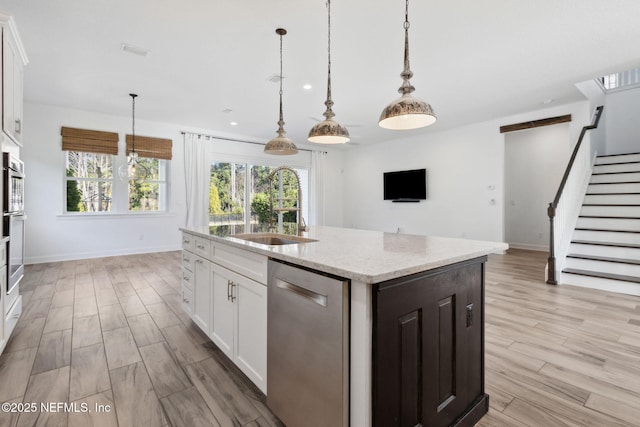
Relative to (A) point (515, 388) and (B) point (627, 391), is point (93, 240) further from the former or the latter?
(B) point (627, 391)

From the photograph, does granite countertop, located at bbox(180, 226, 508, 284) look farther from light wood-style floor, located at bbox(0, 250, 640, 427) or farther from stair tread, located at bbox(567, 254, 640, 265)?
stair tread, located at bbox(567, 254, 640, 265)

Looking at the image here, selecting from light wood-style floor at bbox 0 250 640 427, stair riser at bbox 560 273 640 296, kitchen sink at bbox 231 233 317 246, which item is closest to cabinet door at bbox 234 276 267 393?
light wood-style floor at bbox 0 250 640 427

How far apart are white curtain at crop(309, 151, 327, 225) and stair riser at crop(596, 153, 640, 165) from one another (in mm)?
6136

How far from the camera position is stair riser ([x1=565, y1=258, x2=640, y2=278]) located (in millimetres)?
3645

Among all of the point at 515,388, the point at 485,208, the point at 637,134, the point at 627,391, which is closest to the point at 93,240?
the point at 515,388

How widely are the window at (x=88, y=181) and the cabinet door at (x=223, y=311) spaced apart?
515 centimetres

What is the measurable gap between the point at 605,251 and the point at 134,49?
6.39 m

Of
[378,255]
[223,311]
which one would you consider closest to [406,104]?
[378,255]

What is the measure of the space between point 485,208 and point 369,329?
6.19 m

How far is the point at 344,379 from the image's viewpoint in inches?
42.9

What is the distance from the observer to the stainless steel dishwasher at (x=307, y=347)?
1.10 meters

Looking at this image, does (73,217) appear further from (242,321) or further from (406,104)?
(406,104)

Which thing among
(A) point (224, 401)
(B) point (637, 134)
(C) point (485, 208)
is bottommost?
(A) point (224, 401)

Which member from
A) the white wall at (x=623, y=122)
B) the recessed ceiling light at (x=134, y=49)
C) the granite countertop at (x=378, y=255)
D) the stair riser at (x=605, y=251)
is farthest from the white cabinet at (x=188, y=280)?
the white wall at (x=623, y=122)
